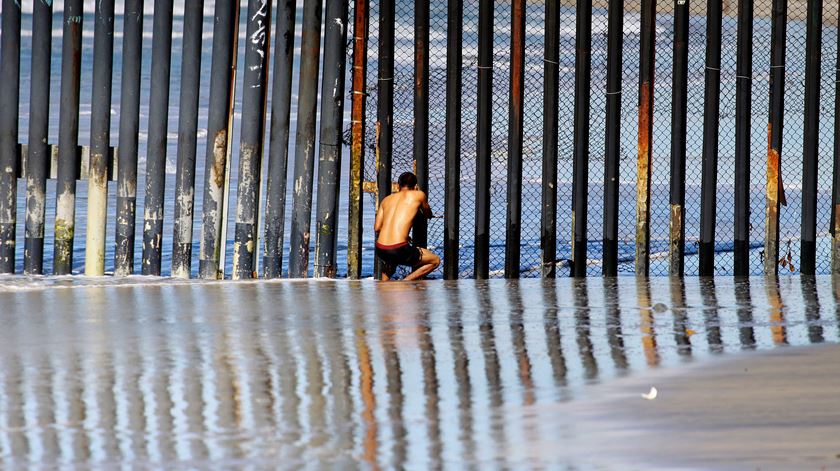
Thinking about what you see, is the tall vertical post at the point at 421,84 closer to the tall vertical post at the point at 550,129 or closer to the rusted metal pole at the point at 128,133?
the tall vertical post at the point at 550,129

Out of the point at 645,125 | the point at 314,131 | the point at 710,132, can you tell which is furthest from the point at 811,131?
the point at 314,131

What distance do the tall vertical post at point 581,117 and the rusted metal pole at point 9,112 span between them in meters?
4.18

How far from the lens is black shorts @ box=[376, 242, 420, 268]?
8.99m

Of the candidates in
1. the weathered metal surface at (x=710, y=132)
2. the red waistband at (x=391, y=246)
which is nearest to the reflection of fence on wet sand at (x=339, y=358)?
the weathered metal surface at (x=710, y=132)

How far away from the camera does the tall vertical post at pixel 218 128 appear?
28.2ft

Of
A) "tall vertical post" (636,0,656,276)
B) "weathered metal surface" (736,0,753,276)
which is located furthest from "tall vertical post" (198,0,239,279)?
"weathered metal surface" (736,0,753,276)

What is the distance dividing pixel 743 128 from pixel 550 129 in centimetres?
146

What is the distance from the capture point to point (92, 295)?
7371 millimetres

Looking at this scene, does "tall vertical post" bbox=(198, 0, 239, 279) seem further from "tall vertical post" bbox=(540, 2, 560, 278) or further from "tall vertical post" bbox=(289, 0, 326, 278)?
"tall vertical post" bbox=(540, 2, 560, 278)

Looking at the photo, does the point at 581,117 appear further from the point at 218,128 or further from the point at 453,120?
the point at 218,128

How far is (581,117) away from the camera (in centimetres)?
885

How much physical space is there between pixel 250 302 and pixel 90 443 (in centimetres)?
323

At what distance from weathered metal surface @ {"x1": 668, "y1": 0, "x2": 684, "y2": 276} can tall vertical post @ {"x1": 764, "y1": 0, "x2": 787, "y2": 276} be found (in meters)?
0.66

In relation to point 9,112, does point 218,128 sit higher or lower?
lower
